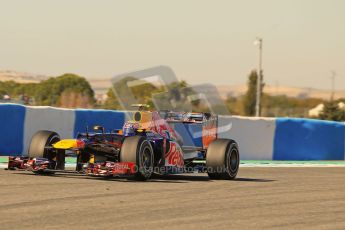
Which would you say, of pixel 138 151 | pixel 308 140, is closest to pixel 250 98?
pixel 308 140

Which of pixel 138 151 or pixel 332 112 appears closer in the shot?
pixel 138 151

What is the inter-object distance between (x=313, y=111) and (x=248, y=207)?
115639mm

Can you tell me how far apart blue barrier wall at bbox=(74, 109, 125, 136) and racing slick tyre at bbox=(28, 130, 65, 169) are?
578 cm

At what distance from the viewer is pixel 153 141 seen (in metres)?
13.8

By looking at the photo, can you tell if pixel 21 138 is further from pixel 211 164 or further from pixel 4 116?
pixel 211 164

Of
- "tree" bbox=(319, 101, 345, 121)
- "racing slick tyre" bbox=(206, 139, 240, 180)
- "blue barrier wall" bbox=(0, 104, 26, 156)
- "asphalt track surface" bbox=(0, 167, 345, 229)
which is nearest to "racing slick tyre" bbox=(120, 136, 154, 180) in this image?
"asphalt track surface" bbox=(0, 167, 345, 229)

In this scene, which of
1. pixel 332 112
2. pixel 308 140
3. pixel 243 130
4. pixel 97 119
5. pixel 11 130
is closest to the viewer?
pixel 11 130

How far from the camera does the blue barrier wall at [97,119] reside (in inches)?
780

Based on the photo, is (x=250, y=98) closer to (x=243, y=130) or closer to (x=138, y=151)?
(x=243, y=130)

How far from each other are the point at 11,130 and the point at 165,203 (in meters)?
9.31

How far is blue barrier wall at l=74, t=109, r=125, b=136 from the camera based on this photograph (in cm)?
1981

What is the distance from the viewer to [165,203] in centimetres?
1003

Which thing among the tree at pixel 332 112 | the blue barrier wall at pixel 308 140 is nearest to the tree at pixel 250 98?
the tree at pixel 332 112

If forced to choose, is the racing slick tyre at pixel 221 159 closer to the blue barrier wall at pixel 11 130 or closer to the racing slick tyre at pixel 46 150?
the racing slick tyre at pixel 46 150
